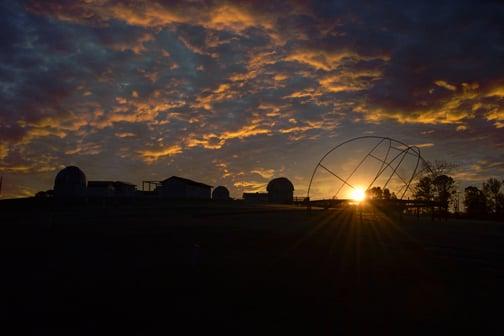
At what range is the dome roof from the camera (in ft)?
348

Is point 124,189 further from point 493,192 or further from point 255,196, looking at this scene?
point 493,192

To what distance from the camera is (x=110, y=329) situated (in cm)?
626

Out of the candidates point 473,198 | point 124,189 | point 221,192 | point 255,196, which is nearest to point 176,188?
point 124,189

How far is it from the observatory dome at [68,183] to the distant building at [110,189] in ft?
42.7

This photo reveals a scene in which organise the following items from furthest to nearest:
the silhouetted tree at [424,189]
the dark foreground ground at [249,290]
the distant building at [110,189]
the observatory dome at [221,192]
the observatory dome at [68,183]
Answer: the observatory dome at [221,192], the distant building at [110,189], the silhouetted tree at [424,189], the observatory dome at [68,183], the dark foreground ground at [249,290]

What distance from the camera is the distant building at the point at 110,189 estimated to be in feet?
301

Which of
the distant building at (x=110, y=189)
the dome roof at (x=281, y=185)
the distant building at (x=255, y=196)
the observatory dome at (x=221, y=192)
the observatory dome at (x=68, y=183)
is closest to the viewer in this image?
the observatory dome at (x=68, y=183)

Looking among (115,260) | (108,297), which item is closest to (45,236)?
(115,260)

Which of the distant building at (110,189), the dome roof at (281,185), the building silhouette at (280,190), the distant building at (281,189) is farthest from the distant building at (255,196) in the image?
the distant building at (110,189)

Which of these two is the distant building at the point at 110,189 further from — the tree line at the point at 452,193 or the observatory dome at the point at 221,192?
the tree line at the point at 452,193

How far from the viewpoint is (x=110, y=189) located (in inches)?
3757

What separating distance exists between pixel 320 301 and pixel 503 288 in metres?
5.18

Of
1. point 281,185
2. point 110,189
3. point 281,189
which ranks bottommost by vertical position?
point 110,189

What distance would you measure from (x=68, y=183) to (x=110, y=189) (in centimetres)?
2079
